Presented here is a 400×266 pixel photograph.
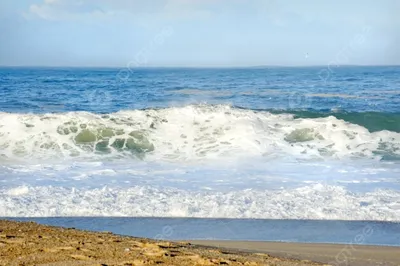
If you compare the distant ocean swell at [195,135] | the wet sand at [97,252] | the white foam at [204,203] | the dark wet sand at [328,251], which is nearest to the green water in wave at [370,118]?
the distant ocean swell at [195,135]

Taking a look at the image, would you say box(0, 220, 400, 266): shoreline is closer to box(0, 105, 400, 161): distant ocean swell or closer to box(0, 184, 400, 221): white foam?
box(0, 184, 400, 221): white foam

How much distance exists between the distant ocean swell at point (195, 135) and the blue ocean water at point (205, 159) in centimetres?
4

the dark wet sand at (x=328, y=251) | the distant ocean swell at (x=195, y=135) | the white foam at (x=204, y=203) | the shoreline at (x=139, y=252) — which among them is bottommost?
the distant ocean swell at (x=195, y=135)

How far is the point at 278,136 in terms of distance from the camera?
18781mm

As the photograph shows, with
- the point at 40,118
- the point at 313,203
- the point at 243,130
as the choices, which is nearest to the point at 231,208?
the point at 313,203

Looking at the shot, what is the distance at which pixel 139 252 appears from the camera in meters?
5.55

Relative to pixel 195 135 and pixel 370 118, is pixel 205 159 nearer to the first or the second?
pixel 195 135

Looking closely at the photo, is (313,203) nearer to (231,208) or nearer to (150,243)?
(231,208)

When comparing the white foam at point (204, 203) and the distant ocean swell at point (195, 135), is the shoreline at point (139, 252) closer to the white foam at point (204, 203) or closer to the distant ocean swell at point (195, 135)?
the white foam at point (204, 203)

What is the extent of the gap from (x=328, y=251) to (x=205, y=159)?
27.0 ft

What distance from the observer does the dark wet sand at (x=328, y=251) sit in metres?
6.54

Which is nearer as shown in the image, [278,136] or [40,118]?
[278,136]

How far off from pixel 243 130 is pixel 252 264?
13.4m

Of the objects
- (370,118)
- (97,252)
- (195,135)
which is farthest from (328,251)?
(370,118)
